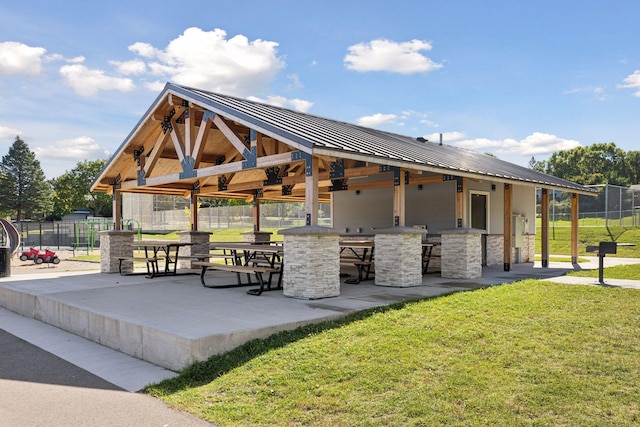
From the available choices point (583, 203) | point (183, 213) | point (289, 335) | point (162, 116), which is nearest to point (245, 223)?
point (183, 213)

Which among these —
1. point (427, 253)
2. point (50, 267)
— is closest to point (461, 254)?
point (427, 253)

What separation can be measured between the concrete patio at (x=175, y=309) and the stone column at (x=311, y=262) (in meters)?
0.24

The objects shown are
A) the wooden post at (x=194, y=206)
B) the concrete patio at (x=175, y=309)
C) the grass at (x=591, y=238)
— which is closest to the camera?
the concrete patio at (x=175, y=309)

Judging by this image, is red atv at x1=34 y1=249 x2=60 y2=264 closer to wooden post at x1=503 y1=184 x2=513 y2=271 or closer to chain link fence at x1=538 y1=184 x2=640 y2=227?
wooden post at x1=503 y1=184 x2=513 y2=271

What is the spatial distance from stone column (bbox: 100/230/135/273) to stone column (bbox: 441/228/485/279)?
333 inches

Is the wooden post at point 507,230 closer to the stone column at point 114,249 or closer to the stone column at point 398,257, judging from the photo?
the stone column at point 398,257

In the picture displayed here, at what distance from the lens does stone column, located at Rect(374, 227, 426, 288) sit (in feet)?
32.0

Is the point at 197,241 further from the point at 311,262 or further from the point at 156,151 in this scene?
the point at 311,262

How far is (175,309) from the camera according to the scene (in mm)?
7711

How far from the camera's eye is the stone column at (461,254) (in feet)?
36.8

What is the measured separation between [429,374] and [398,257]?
4830 mm

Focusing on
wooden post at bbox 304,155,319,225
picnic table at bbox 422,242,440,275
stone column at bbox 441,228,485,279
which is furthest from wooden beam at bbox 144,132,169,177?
stone column at bbox 441,228,485,279

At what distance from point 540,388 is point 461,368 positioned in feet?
2.50

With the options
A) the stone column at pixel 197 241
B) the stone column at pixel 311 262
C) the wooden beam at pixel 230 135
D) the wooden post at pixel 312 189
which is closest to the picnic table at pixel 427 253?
the stone column at pixel 311 262
